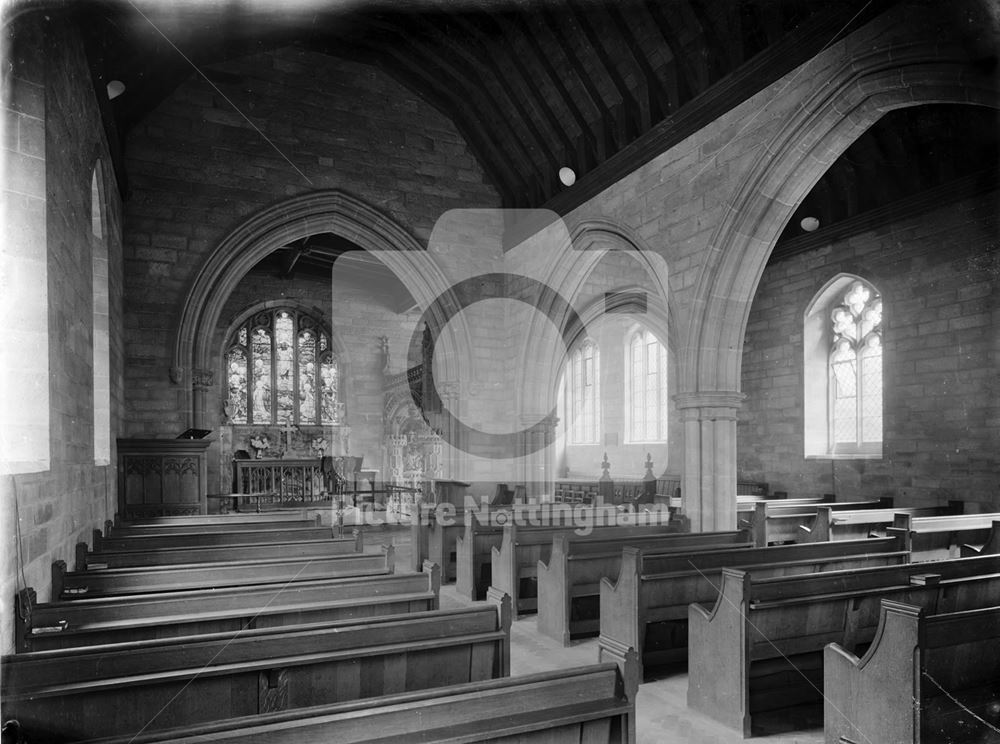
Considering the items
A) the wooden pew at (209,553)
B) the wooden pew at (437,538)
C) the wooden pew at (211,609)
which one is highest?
the wooden pew at (211,609)

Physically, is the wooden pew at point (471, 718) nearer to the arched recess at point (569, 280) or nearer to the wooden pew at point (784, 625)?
the wooden pew at point (784, 625)

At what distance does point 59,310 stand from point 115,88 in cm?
472

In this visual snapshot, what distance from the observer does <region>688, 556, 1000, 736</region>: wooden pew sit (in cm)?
375

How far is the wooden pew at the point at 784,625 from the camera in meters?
3.75

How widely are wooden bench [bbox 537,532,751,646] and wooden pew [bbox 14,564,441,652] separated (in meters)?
1.62

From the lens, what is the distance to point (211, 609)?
11.8 feet

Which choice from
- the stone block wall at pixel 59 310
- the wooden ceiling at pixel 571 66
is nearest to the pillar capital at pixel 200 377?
the wooden ceiling at pixel 571 66

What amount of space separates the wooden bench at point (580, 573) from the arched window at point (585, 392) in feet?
36.8

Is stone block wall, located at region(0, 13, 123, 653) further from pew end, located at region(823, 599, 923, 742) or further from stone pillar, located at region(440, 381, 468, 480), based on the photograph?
stone pillar, located at region(440, 381, 468, 480)

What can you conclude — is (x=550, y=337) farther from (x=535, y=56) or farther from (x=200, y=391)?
(x=200, y=391)

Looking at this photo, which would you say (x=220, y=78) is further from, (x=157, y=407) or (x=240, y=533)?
(x=240, y=533)

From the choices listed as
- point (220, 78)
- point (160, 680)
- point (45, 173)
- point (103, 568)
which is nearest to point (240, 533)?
point (103, 568)

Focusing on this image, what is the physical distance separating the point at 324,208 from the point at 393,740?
10.00 metres

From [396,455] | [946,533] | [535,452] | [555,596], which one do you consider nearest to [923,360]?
[946,533]
